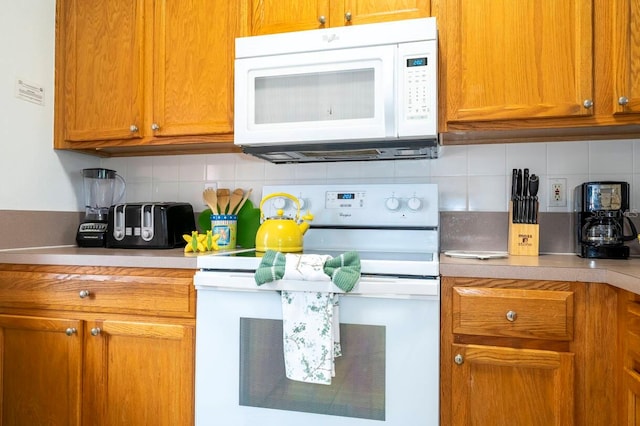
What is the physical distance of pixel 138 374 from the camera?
1.48 metres

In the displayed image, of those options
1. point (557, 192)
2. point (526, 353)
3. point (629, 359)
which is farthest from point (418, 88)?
point (629, 359)

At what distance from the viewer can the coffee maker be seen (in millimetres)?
1493

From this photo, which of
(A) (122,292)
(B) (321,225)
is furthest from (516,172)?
(A) (122,292)

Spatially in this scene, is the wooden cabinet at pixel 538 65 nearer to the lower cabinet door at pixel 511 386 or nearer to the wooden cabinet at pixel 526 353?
the wooden cabinet at pixel 526 353

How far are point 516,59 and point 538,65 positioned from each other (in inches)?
2.9

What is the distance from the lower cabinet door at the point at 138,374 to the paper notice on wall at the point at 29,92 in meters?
0.97

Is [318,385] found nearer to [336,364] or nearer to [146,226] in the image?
[336,364]

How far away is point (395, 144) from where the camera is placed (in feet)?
5.15

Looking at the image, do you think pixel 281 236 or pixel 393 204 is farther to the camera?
pixel 393 204

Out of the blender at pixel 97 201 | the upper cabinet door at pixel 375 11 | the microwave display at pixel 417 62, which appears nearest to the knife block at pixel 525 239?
the microwave display at pixel 417 62

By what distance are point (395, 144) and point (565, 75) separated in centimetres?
59

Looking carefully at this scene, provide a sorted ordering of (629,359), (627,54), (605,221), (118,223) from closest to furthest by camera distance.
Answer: (629,359) → (627,54) → (605,221) → (118,223)

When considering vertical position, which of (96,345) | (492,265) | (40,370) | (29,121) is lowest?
(40,370)

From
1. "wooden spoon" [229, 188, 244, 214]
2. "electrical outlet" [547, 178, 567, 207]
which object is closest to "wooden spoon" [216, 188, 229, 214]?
"wooden spoon" [229, 188, 244, 214]
